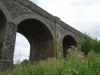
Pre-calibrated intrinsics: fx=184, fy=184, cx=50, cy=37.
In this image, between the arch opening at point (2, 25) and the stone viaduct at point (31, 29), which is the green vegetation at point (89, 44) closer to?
the stone viaduct at point (31, 29)

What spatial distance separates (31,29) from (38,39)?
1324 millimetres

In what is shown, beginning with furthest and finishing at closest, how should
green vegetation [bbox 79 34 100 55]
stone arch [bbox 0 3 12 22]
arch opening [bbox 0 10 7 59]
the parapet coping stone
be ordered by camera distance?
green vegetation [bbox 79 34 100 55] < the parapet coping stone < arch opening [bbox 0 10 7 59] < stone arch [bbox 0 3 12 22]

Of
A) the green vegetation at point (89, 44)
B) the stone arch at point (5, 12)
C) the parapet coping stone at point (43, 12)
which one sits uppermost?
the parapet coping stone at point (43, 12)

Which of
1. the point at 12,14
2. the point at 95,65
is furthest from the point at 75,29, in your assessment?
the point at 95,65

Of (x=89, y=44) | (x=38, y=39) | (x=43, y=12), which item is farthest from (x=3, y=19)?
(x=89, y=44)

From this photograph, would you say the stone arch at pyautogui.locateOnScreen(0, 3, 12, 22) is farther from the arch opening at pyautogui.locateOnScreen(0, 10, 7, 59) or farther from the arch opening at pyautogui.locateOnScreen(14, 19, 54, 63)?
the arch opening at pyautogui.locateOnScreen(14, 19, 54, 63)

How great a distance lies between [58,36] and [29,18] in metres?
4.13

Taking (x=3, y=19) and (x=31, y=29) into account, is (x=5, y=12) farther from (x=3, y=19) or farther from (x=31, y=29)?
(x=31, y=29)

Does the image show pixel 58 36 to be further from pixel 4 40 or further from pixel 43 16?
pixel 4 40

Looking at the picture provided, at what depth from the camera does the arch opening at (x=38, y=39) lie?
49.1ft

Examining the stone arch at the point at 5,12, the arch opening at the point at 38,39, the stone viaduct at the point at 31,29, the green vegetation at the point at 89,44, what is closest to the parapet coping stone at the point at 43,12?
the stone viaduct at the point at 31,29

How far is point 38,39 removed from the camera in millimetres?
16344

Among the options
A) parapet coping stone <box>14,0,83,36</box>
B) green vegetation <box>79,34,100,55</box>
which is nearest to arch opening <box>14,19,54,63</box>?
parapet coping stone <box>14,0,83,36</box>

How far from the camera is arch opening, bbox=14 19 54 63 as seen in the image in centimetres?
1498
